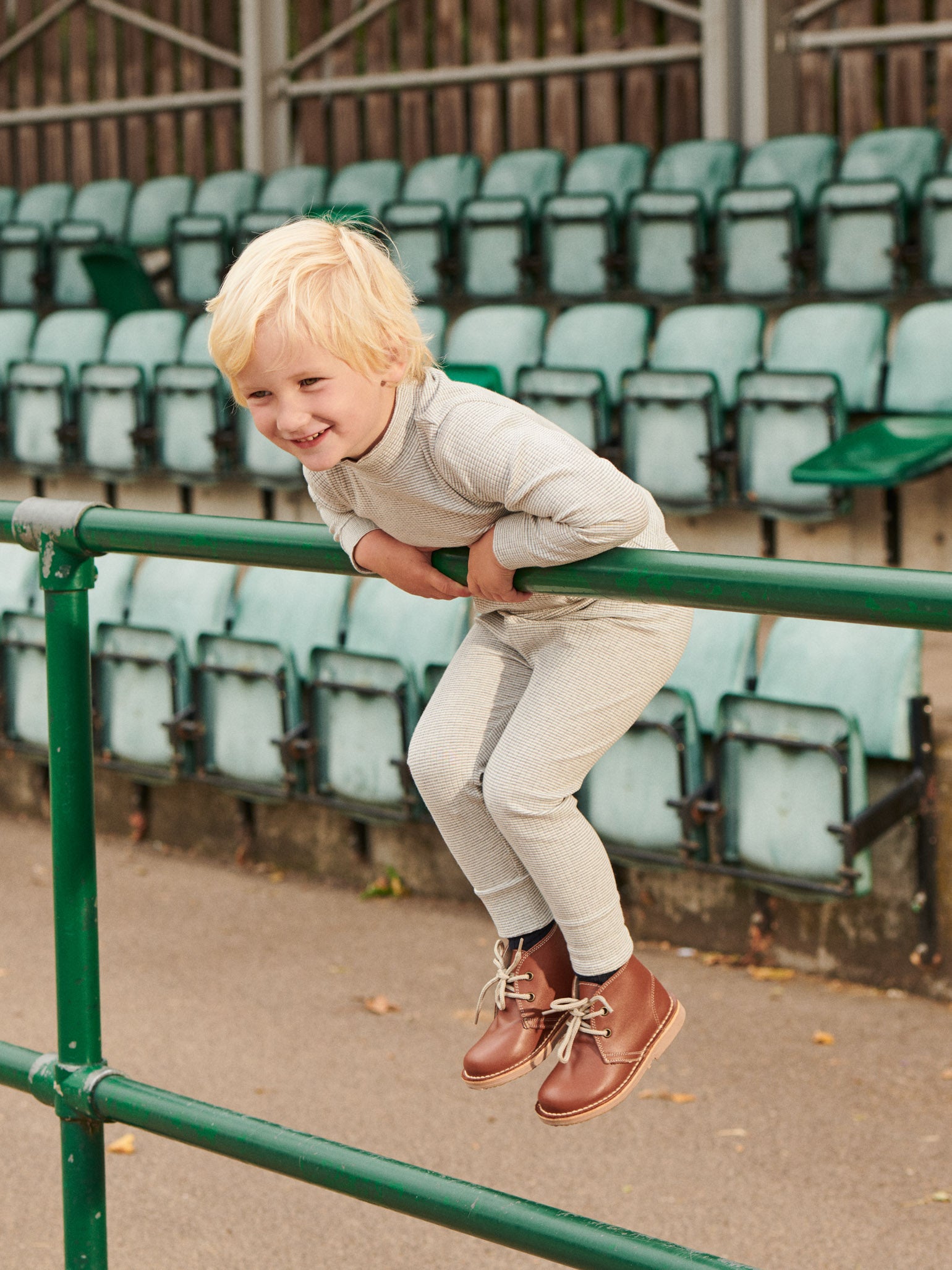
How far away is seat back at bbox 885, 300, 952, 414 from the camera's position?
3.97 meters

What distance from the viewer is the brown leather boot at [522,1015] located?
45.5 inches

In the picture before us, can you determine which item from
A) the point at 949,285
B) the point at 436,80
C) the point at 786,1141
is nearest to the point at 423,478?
the point at 786,1141

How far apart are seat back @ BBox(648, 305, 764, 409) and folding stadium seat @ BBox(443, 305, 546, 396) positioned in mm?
383

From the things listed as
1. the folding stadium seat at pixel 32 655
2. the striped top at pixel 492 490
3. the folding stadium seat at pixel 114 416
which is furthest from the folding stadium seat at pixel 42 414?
the striped top at pixel 492 490

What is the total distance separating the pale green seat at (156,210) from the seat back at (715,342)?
125 inches

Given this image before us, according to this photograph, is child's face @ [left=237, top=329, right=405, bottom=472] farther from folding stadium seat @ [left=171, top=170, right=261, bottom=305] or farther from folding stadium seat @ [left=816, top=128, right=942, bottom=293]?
folding stadium seat @ [left=171, top=170, right=261, bottom=305]

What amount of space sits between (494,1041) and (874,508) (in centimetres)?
306

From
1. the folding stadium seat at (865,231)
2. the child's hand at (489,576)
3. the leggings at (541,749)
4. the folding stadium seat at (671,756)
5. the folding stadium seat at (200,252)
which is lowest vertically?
the folding stadium seat at (671,756)

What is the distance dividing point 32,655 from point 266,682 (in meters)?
0.75

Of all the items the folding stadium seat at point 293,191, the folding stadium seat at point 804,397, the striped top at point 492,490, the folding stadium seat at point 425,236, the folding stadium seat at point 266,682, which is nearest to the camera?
the striped top at point 492,490

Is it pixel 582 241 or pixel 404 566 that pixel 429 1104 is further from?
pixel 582 241

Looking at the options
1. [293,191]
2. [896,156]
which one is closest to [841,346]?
[896,156]

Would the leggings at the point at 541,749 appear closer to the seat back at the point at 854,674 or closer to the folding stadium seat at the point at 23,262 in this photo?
the seat back at the point at 854,674

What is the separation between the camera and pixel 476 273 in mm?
5473
